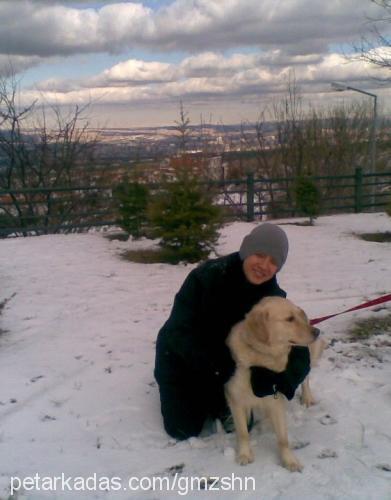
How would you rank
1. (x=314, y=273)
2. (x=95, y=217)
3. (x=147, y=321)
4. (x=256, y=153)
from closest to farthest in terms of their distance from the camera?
(x=147, y=321) < (x=314, y=273) < (x=95, y=217) < (x=256, y=153)

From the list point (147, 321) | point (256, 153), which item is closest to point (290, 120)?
point (256, 153)

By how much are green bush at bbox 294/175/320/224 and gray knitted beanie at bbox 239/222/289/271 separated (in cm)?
957

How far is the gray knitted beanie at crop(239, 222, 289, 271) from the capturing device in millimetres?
3396

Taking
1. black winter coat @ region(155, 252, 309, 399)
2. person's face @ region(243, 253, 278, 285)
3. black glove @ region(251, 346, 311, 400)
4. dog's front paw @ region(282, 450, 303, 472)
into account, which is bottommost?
dog's front paw @ region(282, 450, 303, 472)

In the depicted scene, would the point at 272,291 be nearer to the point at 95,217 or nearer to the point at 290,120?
the point at 95,217

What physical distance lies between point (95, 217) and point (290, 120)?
1351 centimetres

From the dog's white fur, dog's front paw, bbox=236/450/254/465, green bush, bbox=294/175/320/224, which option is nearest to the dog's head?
the dog's white fur

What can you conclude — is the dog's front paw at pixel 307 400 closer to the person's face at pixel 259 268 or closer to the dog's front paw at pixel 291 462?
the dog's front paw at pixel 291 462

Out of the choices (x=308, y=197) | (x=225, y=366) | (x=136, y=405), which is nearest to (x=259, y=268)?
(x=225, y=366)

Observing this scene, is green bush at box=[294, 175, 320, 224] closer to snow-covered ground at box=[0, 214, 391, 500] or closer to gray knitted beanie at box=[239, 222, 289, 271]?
snow-covered ground at box=[0, 214, 391, 500]

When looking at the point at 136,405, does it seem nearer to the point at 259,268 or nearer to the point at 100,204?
the point at 259,268

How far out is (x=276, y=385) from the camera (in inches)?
130

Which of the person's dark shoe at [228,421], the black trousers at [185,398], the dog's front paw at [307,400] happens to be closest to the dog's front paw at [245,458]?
the person's dark shoe at [228,421]

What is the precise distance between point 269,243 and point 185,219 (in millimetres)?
5638
